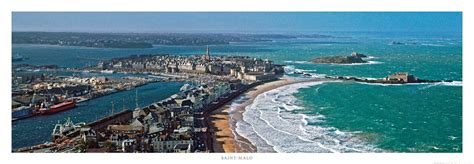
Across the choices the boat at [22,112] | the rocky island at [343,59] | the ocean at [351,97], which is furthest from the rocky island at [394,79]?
the boat at [22,112]

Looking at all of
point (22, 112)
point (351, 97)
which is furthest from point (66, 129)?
point (351, 97)

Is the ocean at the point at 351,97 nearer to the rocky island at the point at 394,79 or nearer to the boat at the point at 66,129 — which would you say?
the rocky island at the point at 394,79

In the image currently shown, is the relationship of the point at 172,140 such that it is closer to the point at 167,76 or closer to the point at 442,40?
the point at 442,40

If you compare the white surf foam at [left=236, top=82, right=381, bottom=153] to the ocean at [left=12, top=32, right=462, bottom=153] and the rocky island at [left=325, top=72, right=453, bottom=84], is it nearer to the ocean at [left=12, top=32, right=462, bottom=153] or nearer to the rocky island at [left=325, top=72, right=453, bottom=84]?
the ocean at [left=12, top=32, right=462, bottom=153]

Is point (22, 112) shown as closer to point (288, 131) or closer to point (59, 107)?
point (59, 107)

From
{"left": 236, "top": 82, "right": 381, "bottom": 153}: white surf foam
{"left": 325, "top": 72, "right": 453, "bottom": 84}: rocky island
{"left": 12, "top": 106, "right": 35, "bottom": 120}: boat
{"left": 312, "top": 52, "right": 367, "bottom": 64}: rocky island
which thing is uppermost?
{"left": 312, "top": 52, "right": 367, "bottom": 64}: rocky island

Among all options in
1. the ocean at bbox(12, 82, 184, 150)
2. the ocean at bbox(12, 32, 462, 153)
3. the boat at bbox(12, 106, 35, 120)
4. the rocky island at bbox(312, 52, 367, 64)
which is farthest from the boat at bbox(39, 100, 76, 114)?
the rocky island at bbox(312, 52, 367, 64)
